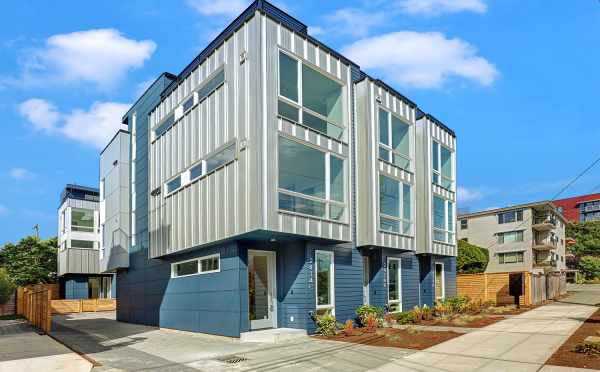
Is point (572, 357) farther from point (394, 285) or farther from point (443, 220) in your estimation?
point (443, 220)

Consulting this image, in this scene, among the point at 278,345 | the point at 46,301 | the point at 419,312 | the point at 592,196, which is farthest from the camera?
the point at 592,196

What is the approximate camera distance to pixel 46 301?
20047mm

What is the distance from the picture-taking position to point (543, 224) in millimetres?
47188

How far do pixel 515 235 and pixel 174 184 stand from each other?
130 ft

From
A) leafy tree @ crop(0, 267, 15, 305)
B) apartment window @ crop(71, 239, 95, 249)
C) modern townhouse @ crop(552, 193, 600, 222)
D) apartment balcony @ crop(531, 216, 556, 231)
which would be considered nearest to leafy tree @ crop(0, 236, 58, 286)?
apartment window @ crop(71, 239, 95, 249)

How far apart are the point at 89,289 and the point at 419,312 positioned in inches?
1246

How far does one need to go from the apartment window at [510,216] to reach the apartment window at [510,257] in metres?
3.28

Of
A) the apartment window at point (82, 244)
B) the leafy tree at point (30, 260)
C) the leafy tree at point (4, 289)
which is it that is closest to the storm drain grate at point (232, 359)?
the leafy tree at point (4, 289)

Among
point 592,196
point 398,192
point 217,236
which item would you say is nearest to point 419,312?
point 398,192

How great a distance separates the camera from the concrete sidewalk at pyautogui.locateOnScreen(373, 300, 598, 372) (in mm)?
9461

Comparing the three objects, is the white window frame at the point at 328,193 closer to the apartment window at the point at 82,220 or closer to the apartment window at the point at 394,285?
the apartment window at the point at 394,285

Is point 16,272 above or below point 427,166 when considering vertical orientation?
below

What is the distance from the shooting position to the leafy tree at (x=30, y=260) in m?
42.2

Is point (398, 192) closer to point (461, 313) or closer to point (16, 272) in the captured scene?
point (461, 313)
